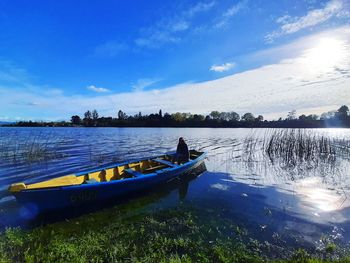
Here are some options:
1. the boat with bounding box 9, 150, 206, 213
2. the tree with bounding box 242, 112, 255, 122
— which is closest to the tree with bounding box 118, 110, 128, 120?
the tree with bounding box 242, 112, 255, 122

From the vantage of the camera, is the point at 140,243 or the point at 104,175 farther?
the point at 104,175

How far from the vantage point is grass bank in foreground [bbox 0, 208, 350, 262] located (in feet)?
15.2

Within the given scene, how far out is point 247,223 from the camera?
22.2 feet

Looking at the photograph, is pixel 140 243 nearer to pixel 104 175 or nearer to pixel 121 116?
pixel 104 175

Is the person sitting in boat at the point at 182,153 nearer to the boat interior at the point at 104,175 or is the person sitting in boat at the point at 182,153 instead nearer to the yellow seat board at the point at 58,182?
the boat interior at the point at 104,175

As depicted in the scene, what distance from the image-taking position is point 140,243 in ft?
17.2

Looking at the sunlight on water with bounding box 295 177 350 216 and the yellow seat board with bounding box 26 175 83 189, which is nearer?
the yellow seat board with bounding box 26 175 83 189

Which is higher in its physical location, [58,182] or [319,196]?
[58,182]

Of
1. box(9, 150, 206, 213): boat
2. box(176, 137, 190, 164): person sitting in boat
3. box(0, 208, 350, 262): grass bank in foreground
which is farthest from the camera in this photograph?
box(176, 137, 190, 164): person sitting in boat

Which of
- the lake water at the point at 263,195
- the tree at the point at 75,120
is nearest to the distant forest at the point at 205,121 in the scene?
the tree at the point at 75,120

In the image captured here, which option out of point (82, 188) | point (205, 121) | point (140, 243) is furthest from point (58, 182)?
point (205, 121)

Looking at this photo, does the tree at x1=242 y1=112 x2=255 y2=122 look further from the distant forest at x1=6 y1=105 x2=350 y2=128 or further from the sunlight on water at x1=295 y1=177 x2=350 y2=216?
the sunlight on water at x1=295 y1=177 x2=350 y2=216

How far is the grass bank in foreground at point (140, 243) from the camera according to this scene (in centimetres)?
464

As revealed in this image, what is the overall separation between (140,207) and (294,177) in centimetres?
921
